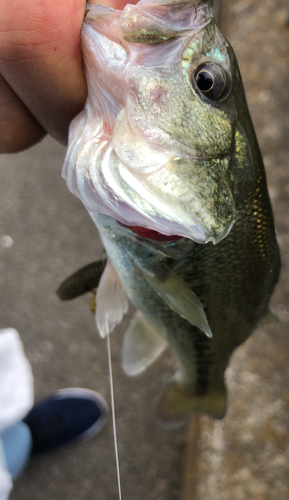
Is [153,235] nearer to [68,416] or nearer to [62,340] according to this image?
[62,340]

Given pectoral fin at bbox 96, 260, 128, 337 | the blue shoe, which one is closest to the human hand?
pectoral fin at bbox 96, 260, 128, 337

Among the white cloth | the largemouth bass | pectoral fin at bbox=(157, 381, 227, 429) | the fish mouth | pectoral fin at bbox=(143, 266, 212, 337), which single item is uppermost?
the largemouth bass

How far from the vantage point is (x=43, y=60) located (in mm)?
386

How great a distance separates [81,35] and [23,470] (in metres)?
1.37

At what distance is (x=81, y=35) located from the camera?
38cm

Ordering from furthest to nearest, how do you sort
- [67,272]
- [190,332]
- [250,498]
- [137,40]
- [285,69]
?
[285,69] → [67,272] → [250,498] → [190,332] → [137,40]

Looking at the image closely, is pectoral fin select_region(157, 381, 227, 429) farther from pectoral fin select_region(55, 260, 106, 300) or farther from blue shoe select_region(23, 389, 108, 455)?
blue shoe select_region(23, 389, 108, 455)

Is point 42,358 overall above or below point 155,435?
above

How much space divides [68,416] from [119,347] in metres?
0.33

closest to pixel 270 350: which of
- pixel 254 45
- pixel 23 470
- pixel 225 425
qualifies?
pixel 225 425

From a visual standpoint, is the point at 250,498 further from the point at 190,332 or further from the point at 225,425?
the point at 190,332

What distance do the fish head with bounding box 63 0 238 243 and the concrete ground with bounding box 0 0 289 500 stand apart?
1.01 m

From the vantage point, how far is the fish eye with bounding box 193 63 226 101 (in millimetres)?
390

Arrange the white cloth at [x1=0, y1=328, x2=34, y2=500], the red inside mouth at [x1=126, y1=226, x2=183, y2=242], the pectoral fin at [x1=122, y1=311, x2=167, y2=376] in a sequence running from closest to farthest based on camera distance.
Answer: the red inside mouth at [x1=126, y1=226, x2=183, y2=242] < the pectoral fin at [x1=122, y1=311, x2=167, y2=376] < the white cloth at [x1=0, y1=328, x2=34, y2=500]
